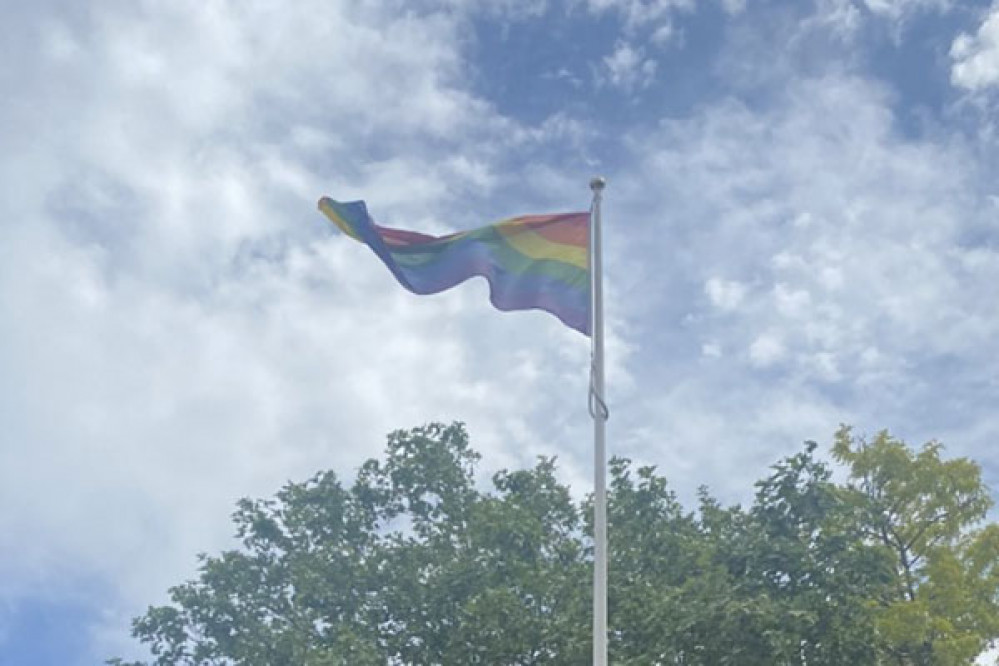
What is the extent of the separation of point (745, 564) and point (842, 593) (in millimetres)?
1845

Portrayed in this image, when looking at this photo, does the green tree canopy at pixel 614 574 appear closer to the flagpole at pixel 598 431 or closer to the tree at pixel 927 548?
the tree at pixel 927 548

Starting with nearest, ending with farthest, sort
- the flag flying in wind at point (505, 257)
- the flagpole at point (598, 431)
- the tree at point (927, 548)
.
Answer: the flagpole at point (598, 431) → the flag flying in wind at point (505, 257) → the tree at point (927, 548)

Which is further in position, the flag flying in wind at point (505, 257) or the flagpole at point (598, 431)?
the flag flying in wind at point (505, 257)

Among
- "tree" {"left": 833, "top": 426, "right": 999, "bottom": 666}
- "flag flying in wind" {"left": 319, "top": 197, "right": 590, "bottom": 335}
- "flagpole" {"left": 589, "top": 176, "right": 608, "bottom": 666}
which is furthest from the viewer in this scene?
"tree" {"left": 833, "top": 426, "right": 999, "bottom": 666}

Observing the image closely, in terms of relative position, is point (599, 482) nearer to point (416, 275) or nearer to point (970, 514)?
point (416, 275)

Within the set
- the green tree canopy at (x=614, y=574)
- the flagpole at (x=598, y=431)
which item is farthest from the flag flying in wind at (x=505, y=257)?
the green tree canopy at (x=614, y=574)

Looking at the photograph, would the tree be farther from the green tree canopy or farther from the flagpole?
the flagpole

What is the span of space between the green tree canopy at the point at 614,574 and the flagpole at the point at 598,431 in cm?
825

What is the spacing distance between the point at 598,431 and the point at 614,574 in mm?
10475

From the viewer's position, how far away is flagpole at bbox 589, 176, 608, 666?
34.5 feet

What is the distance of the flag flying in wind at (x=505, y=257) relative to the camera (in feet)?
40.6

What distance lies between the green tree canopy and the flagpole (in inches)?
325

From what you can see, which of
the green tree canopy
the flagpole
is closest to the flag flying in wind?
the flagpole

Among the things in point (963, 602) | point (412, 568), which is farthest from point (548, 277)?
point (412, 568)
